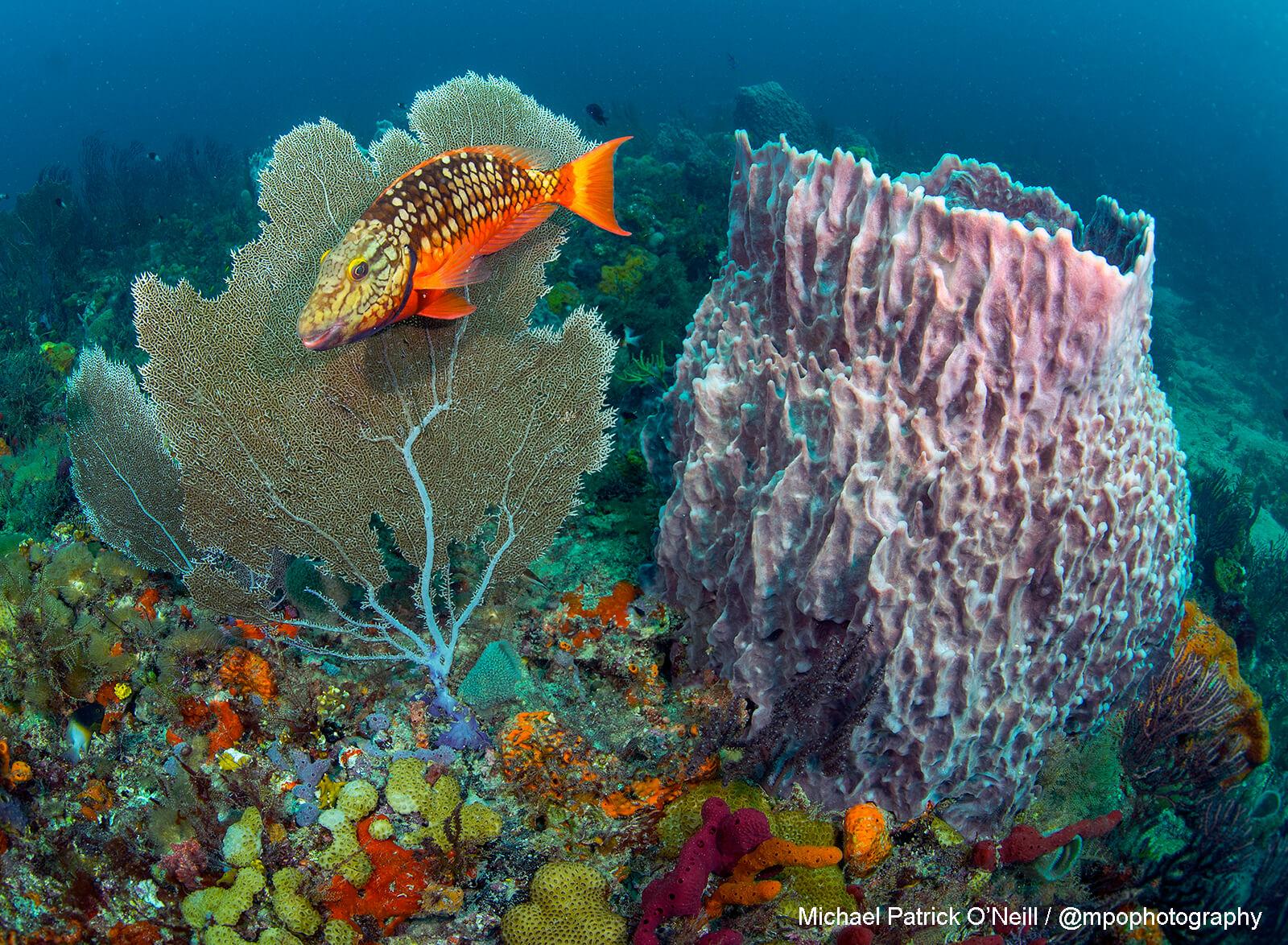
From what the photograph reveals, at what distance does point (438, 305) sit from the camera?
2.56 metres

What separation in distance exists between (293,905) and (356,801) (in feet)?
1.41

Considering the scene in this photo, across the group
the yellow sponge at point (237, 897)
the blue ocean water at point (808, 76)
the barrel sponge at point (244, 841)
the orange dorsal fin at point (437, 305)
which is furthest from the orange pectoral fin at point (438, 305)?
the blue ocean water at point (808, 76)

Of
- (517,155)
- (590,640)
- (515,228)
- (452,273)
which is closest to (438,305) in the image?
(452,273)

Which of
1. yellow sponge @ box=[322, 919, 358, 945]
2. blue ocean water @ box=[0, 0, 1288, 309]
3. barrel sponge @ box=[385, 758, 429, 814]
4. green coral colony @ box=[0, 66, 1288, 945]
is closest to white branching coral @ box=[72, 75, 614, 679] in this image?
green coral colony @ box=[0, 66, 1288, 945]

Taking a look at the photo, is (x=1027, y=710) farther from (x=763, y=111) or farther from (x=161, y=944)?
(x=763, y=111)

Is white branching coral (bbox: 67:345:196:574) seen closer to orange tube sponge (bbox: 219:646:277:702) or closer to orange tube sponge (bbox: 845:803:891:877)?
orange tube sponge (bbox: 219:646:277:702)

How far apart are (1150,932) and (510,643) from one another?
11.4ft

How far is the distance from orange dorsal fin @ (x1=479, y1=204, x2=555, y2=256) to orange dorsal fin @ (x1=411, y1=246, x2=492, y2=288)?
0.13 m

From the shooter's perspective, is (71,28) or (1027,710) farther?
(71,28)

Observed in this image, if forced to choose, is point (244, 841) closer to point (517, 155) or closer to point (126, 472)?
point (126, 472)

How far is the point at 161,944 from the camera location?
9.32 ft

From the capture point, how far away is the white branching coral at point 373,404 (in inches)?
119

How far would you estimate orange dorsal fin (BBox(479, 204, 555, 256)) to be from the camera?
273cm

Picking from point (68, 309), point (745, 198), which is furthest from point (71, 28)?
point (745, 198)
